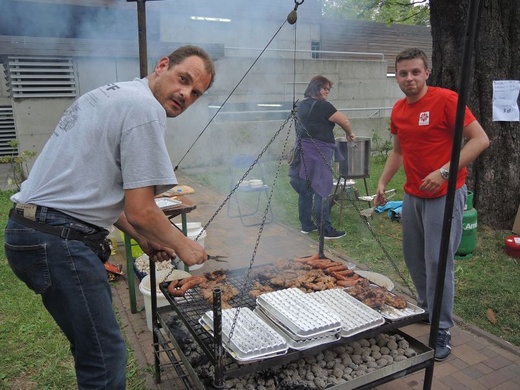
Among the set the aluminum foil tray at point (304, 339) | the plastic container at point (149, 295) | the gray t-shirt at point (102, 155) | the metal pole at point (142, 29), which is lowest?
the plastic container at point (149, 295)

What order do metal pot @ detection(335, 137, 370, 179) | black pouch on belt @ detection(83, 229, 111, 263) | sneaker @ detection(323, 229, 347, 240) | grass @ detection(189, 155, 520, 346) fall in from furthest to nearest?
metal pot @ detection(335, 137, 370, 179)
sneaker @ detection(323, 229, 347, 240)
grass @ detection(189, 155, 520, 346)
black pouch on belt @ detection(83, 229, 111, 263)

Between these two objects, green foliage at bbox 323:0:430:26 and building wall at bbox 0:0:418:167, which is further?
green foliage at bbox 323:0:430:26

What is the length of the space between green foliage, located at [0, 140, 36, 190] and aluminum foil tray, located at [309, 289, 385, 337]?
7548 mm

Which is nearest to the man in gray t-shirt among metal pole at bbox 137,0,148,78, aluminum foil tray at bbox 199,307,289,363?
aluminum foil tray at bbox 199,307,289,363

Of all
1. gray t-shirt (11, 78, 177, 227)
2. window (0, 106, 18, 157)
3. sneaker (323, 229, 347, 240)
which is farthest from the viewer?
window (0, 106, 18, 157)

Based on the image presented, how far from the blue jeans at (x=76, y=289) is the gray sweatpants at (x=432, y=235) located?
2.21 m

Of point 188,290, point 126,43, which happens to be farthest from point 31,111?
point 188,290

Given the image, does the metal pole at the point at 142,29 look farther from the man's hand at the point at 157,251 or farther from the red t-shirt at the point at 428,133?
the red t-shirt at the point at 428,133

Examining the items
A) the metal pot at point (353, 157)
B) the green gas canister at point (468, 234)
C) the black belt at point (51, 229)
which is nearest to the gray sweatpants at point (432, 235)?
the green gas canister at point (468, 234)

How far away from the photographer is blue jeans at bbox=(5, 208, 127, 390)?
1.80 meters

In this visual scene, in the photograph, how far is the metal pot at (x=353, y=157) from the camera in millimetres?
6176

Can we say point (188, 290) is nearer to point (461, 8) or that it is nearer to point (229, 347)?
point (229, 347)

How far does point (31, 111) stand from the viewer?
28.3 ft

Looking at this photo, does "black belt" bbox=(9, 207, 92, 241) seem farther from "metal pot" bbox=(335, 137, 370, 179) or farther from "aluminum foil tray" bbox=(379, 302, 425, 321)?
"metal pot" bbox=(335, 137, 370, 179)
